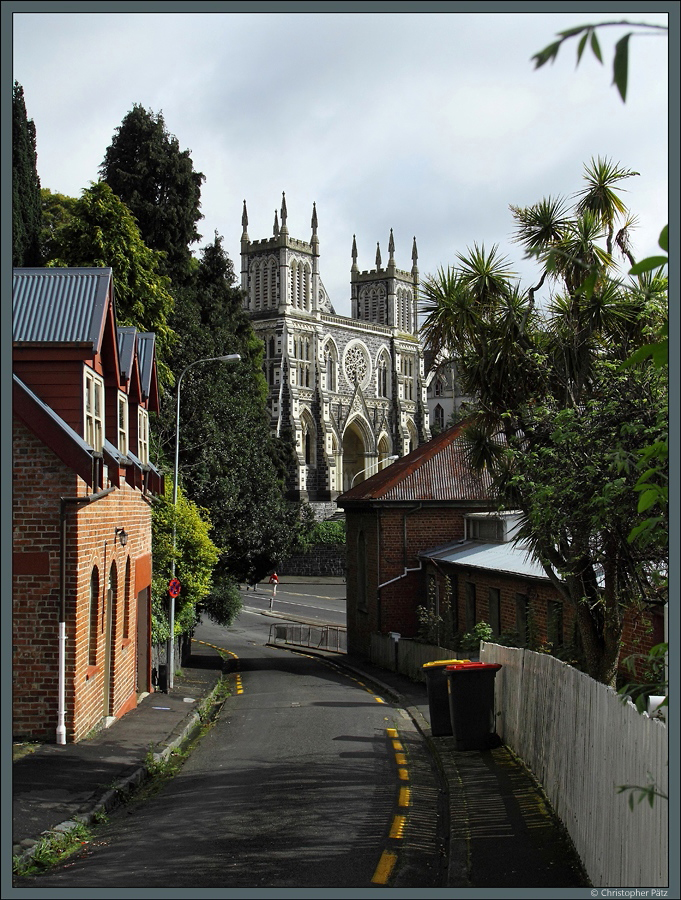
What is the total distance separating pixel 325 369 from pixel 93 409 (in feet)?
304

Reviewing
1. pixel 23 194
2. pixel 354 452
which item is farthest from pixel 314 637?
pixel 354 452

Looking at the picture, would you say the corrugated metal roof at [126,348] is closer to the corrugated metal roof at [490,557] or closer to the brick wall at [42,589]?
the brick wall at [42,589]

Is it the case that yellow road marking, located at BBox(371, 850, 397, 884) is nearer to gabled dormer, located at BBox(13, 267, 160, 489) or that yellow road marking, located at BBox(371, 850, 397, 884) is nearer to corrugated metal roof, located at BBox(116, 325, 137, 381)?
gabled dormer, located at BBox(13, 267, 160, 489)

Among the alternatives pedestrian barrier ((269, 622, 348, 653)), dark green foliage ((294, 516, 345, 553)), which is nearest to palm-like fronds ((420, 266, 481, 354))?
pedestrian barrier ((269, 622, 348, 653))

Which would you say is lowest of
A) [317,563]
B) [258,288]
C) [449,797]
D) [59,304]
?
[317,563]

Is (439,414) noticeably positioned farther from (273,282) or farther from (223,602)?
(223,602)

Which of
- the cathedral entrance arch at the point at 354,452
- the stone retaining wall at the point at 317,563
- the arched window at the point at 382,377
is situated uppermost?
the arched window at the point at 382,377

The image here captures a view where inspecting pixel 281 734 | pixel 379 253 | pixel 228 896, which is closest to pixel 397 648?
pixel 281 734

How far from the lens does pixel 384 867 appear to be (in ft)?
28.7

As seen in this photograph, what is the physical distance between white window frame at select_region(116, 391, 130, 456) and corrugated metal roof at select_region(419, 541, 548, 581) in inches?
296

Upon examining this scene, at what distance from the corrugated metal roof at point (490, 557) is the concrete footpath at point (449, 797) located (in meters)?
4.45

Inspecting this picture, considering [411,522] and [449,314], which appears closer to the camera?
[449,314]

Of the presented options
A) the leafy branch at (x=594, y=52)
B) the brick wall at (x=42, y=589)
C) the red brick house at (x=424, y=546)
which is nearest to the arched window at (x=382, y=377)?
the red brick house at (x=424, y=546)

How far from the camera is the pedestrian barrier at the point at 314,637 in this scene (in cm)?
3919
